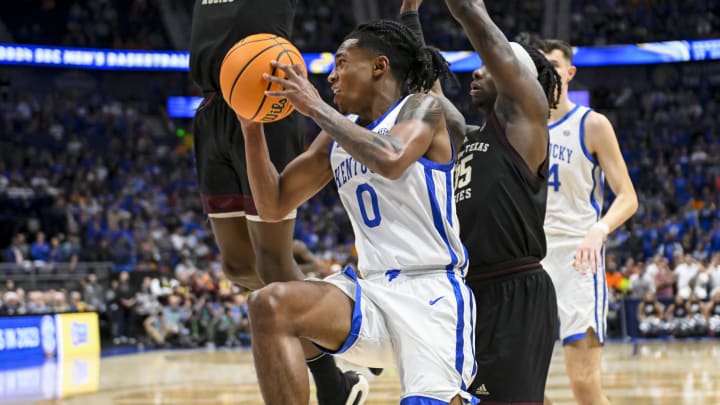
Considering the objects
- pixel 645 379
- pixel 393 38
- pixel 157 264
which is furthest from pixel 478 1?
pixel 157 264

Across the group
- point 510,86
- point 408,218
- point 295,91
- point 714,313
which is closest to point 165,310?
point 714,313

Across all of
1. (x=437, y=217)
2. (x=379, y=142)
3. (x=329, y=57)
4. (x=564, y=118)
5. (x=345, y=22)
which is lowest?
(x=437, y=217)

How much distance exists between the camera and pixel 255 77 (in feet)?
12.0

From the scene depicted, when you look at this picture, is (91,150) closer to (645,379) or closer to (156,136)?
(156,136)

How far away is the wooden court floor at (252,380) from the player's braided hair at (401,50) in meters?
4.13

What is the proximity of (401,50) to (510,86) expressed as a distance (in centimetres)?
48

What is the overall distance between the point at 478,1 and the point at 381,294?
1313 millimetres

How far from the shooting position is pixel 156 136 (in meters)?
26.2

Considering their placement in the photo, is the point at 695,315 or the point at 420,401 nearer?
the point at 420,401

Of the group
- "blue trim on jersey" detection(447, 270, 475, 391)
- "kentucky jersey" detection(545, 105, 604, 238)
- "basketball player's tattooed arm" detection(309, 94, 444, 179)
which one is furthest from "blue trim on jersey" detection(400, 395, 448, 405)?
"kentucky jersey" detection(545, 105, 604, 238)

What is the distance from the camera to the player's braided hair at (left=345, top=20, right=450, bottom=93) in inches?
156

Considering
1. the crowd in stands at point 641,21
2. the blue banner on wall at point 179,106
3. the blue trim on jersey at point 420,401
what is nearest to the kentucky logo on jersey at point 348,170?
the blue trim on jersey at point 420,401

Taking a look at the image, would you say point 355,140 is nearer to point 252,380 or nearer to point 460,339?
point 460,339

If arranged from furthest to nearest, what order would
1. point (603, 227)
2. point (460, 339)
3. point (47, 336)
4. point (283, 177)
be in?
point (47, 336)
point (603, 227)
point (283, 177)
point (460, 339)
